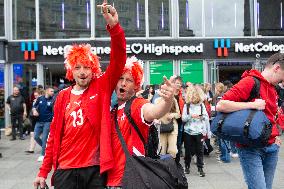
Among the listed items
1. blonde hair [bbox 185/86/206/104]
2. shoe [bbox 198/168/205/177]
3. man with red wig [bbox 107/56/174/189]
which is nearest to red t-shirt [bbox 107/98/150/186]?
man with red wig [bbox 107/56/174/189]

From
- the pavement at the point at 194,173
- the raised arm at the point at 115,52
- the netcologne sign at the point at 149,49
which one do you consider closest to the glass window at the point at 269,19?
the netcologne sign at the point at 149,49

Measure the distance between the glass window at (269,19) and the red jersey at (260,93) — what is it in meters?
15.0

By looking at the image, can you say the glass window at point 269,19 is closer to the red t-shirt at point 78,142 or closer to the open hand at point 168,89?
the red t-shirt at point 78,142

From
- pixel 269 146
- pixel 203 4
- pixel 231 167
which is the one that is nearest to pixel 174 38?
pixel 203 4

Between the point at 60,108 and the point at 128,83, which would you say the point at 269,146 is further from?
the point at 60,108

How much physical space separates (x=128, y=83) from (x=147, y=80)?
14.4 metres

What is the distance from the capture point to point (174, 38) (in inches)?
714

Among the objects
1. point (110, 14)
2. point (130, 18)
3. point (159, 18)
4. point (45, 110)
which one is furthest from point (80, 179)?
point (159, 18)

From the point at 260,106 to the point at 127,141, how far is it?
4.36 ft

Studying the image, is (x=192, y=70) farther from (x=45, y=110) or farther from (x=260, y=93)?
(x=260, y=93)

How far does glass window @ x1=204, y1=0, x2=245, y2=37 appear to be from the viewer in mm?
18453

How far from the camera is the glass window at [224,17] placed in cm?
1845

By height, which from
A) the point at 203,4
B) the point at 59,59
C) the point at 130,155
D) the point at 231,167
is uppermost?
the point at 203,4

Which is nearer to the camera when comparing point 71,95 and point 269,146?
point 71,95
